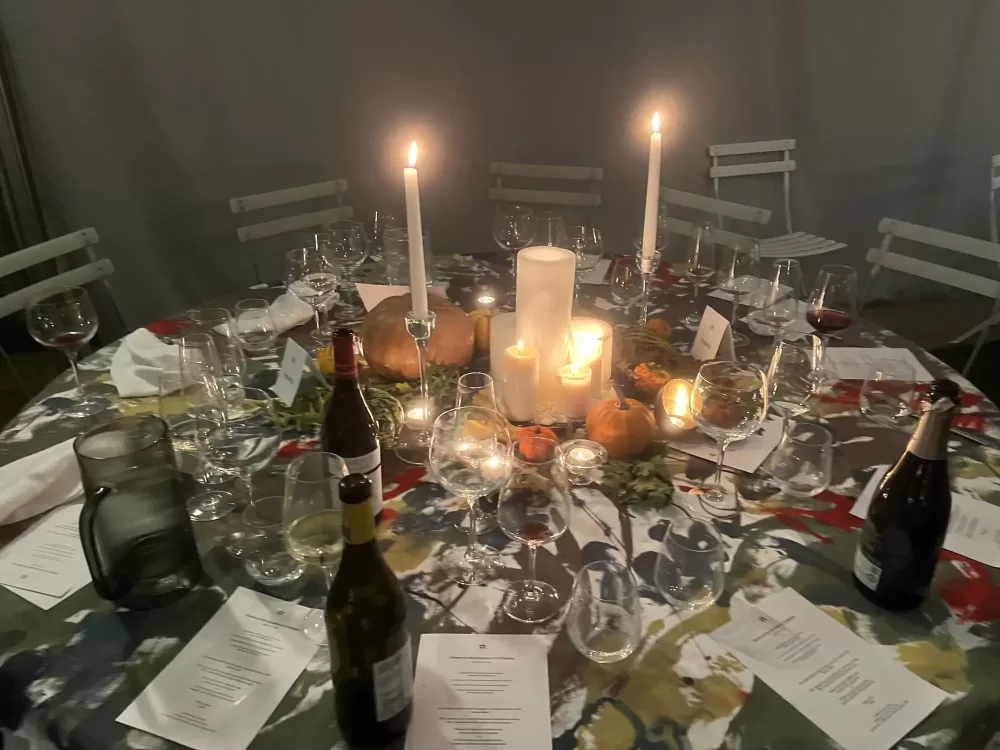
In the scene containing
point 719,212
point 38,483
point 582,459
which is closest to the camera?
point 38,483

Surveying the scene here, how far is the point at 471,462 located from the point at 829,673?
47 cm

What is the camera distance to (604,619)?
89cm

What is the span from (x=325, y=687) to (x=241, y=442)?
55 cm

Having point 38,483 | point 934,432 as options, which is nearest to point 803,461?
point 934,432

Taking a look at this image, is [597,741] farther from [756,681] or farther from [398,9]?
[398,9]

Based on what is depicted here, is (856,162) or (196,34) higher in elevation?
(196,34)

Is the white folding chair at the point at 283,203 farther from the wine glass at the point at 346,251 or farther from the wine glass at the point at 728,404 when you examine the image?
the wine glass at the point at 728,404

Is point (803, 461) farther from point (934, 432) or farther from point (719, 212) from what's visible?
point (719, 212)

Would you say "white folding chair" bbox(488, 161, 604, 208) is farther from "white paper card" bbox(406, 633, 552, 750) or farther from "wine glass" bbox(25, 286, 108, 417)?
"white paper card" bbox(406, 633, 552, 750)

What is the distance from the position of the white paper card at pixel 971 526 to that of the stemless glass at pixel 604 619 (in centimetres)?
35

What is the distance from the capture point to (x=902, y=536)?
91 centimetres

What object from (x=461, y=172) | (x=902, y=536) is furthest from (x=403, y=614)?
(x=461, y=172)

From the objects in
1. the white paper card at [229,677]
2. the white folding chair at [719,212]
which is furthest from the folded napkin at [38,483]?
A: the white folding chair at [719,212]

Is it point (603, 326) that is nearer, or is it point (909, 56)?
point (603, 326)
